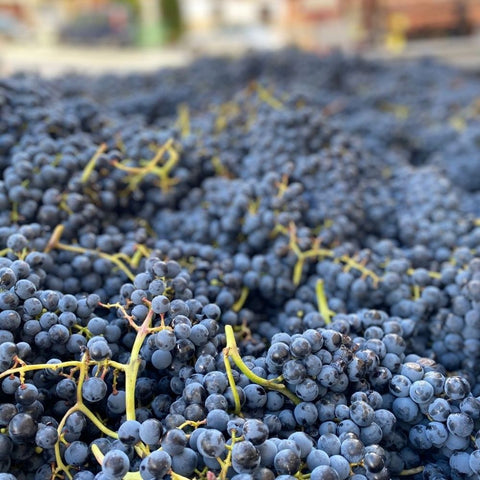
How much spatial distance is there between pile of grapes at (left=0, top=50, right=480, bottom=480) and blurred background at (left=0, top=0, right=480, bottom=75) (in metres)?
1.22

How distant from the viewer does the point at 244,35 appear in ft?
30.1

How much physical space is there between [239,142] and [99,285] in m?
0.79

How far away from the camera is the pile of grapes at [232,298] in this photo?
74 centimetres

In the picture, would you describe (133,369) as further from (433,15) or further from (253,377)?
(433,15)

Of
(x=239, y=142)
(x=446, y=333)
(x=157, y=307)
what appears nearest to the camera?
(x=157, y=307)

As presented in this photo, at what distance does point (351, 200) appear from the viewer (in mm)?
1384

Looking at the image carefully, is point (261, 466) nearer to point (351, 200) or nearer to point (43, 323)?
point (43, 323)

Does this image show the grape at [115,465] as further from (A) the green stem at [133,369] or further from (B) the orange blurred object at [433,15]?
(B) the orange blurred object at [433,15]

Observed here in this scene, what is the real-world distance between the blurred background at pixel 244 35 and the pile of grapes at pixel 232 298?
1.22 m

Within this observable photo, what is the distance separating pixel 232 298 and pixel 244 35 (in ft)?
29.4

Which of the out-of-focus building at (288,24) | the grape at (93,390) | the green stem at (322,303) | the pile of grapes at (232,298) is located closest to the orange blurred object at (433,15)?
the out-of-focus building at (288,24)

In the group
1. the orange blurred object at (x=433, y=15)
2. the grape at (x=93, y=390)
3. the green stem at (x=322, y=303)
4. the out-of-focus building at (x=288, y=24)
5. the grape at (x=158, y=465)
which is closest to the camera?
the grape at (x=158, y=465)

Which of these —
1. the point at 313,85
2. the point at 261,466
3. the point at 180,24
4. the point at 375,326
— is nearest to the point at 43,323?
the point at 261,466

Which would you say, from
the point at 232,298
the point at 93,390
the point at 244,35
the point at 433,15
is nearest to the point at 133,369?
the point at 93,390
